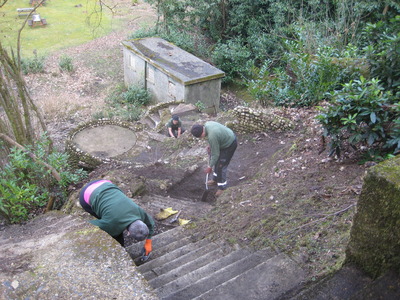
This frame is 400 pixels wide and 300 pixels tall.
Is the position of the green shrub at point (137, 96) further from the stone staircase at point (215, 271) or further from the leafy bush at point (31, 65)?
the stone staircase at point (215, 271)

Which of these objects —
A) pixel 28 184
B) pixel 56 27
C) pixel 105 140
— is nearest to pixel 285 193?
pixel 28 184

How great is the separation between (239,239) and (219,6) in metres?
16.5

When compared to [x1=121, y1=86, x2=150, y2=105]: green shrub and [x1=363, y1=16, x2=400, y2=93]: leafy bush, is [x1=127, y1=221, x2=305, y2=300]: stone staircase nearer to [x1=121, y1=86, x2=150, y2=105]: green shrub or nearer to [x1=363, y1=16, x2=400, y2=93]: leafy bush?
[x1=363, y1=16, x2=400, y2=93]: leafy bush

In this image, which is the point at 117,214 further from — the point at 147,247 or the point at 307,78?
the point at 307,78

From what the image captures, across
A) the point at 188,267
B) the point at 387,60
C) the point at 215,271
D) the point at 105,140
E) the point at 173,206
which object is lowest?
the point at 105,140

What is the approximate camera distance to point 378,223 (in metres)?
2.97

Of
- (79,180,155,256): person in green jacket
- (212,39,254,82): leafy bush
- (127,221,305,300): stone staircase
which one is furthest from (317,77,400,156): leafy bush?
(212,39,254,82): leafy bush

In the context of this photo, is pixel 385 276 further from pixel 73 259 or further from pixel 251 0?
pixel 251 0

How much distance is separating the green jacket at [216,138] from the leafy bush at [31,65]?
15.1 m

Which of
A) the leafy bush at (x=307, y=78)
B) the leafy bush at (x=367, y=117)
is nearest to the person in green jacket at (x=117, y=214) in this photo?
the leafy bush at (x=367, y=117)

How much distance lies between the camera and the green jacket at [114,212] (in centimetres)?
450

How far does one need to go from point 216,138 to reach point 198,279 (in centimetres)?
299

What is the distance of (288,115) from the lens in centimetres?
961

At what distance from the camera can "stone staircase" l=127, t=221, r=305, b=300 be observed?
346 centimetres
